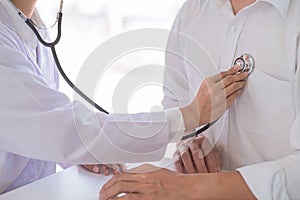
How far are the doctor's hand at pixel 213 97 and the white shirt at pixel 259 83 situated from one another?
0.04 m

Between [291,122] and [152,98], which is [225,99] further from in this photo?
[152,98]

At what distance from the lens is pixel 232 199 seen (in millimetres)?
941

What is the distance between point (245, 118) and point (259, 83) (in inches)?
4.2

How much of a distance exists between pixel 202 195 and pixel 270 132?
0.27 meters

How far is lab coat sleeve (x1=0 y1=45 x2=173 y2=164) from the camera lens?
100 centimetres

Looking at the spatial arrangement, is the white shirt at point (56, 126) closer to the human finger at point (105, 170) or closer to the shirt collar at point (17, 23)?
the shirt collar at point (17, 23)

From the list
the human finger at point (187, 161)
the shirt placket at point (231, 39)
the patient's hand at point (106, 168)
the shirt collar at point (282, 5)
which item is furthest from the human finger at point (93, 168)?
the shirt collar at point (282, 5)

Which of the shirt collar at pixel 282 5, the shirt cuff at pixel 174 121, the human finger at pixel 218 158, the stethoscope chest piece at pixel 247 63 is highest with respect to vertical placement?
the shirt collar at pixel 282 5

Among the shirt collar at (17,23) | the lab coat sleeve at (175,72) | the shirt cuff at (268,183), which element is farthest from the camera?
the lab coat sleeve at (175,72)

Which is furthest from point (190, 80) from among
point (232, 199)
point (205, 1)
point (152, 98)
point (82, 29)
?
point (82, 29)

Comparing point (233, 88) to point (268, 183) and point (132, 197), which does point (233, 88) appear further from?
point (132, 197)

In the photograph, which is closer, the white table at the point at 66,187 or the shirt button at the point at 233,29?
the white table at the point at 66,187

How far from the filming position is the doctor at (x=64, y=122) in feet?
3.28

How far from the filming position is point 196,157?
1.19 metres
